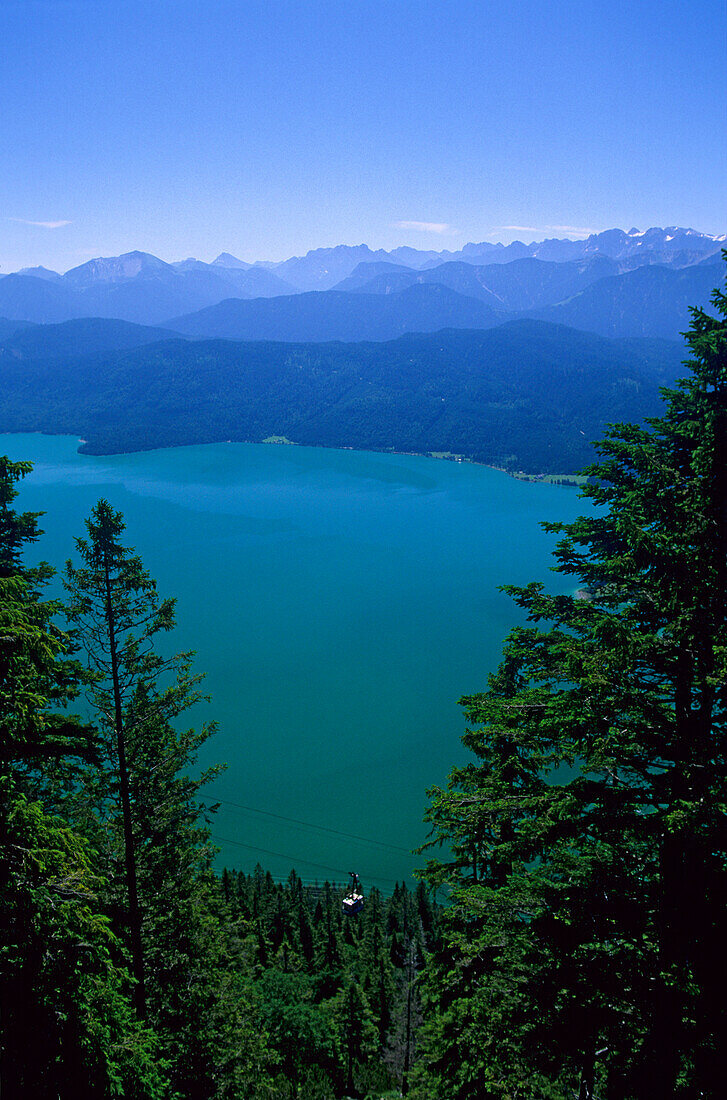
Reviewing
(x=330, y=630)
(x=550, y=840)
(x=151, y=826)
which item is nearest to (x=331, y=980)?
(x=151, y=826)

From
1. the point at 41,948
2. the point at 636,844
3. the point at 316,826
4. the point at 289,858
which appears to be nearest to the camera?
the point at 41,948

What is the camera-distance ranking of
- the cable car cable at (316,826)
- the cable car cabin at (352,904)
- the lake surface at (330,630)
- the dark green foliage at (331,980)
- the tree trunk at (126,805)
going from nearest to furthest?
the tree trunk at (126,805) < the dark green foliage at (331,980) < the cable car cabin at (352,904) < the cable car cable at (316,826) < the lake surface at (330,630)

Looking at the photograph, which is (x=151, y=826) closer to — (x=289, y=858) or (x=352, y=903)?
(x=352, y=903)

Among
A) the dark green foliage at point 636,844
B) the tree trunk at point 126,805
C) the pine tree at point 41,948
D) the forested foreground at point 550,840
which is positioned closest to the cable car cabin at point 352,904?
the forested foreground at point 550,840

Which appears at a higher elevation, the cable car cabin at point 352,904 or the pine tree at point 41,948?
the pine tree at point 41,948

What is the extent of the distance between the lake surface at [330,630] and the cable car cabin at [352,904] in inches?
101

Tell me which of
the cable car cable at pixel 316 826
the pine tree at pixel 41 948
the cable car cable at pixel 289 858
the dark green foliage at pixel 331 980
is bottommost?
the dark green foliage at pixel 331 980

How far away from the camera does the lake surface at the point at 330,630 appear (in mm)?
38219

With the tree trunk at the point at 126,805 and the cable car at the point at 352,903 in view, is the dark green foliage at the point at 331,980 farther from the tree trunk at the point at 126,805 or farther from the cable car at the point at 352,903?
the tree trunk at the point at 126,805

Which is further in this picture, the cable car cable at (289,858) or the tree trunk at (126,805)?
the cable car cable at (289,858)

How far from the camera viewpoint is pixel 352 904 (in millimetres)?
31859

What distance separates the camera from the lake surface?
38219mm

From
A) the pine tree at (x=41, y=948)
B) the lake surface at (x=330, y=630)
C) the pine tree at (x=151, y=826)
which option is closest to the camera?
the pine tree at (x=41, y=948)

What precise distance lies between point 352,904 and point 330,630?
35884 millimetres
